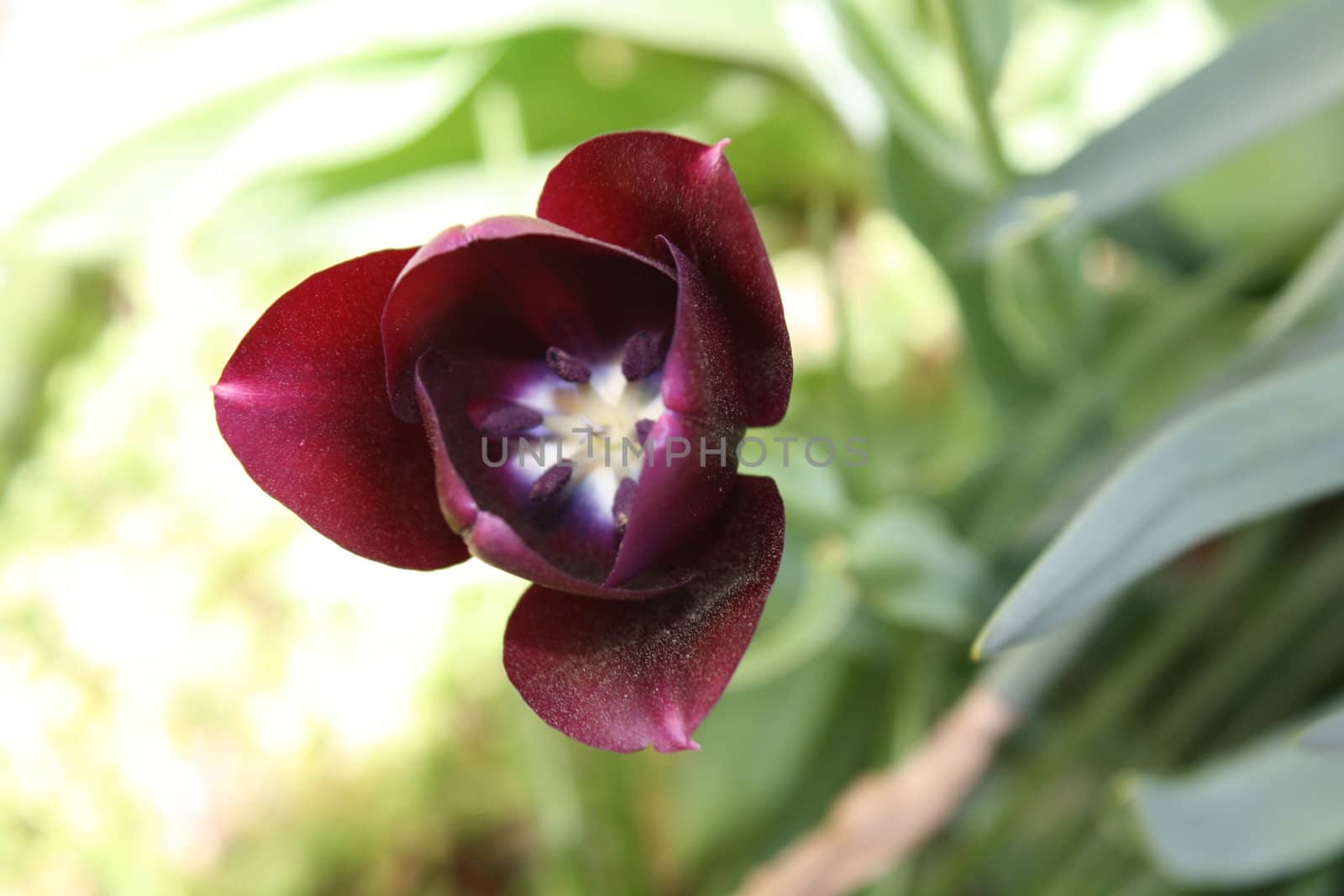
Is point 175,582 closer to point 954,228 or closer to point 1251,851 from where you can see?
point 954,228

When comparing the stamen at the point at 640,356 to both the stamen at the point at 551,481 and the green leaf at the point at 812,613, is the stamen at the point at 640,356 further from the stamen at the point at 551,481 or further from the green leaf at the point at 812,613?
the green leaf at the point at 812,613

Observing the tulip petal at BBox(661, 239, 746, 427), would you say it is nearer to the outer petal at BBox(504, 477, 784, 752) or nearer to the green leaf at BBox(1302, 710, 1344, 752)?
the outer petal at BBox(504, 477, 784, 752)

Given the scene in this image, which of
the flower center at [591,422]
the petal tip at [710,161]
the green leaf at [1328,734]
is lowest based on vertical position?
the green leaf at [1328,734]

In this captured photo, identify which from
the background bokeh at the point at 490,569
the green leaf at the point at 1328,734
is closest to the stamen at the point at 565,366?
the background bokeh at the point at 490,569

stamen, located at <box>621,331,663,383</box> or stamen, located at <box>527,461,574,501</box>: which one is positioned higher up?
stamen, located at <box>621,331,663,383</box>

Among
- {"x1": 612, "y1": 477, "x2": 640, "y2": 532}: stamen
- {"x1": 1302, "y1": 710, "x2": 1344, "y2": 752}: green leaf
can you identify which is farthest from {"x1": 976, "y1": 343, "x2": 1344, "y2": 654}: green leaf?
{"x1": 612, "y1": 477, "x2": 640, "y2": 532}: stamen

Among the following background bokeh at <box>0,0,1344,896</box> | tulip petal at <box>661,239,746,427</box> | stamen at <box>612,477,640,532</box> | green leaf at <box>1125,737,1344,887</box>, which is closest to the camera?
tulip petal at <box>661,239,746,427</box>

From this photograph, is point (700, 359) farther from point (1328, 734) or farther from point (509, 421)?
point (1328, 734)

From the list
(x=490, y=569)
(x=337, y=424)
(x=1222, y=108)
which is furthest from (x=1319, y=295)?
(x=490, y=569)
